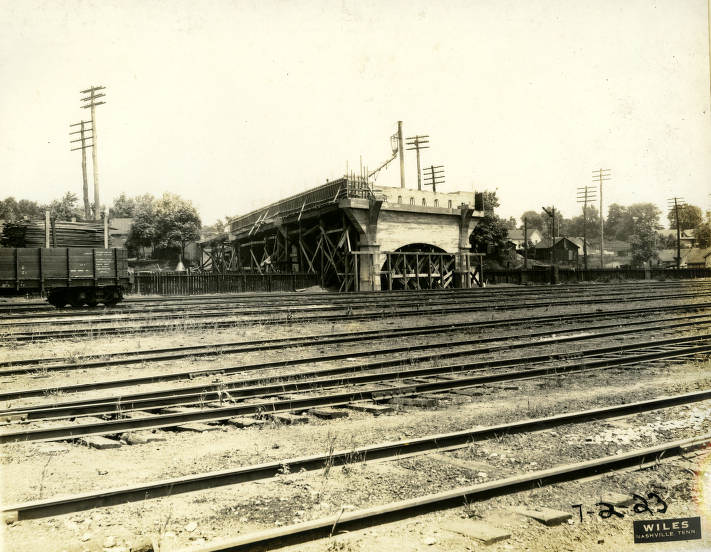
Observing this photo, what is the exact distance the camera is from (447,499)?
4.45 m

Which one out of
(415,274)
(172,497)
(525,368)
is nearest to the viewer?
(172,497)

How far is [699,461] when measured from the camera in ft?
18.2

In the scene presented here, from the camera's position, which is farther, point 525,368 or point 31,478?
point 525,368

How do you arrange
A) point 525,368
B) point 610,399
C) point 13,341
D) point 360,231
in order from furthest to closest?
point 360,231, point 13,341, point 525,368, point 610,399

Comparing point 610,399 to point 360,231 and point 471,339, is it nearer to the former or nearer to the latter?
point 471,339

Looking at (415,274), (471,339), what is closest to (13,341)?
(471,339)

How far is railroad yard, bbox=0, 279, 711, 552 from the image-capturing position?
412 centimetres

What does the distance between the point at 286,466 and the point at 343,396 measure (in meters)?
3.03

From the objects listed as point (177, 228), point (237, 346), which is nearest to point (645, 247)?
point (177, 228)

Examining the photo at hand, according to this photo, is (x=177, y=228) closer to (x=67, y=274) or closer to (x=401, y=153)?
(x=401, y=153)

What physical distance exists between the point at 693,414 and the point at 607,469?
9.26 ft

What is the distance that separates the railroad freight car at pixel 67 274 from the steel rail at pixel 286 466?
16.2m

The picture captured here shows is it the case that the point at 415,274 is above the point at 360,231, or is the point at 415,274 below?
below

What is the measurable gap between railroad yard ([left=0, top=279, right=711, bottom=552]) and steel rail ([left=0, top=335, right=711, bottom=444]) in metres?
0.03
